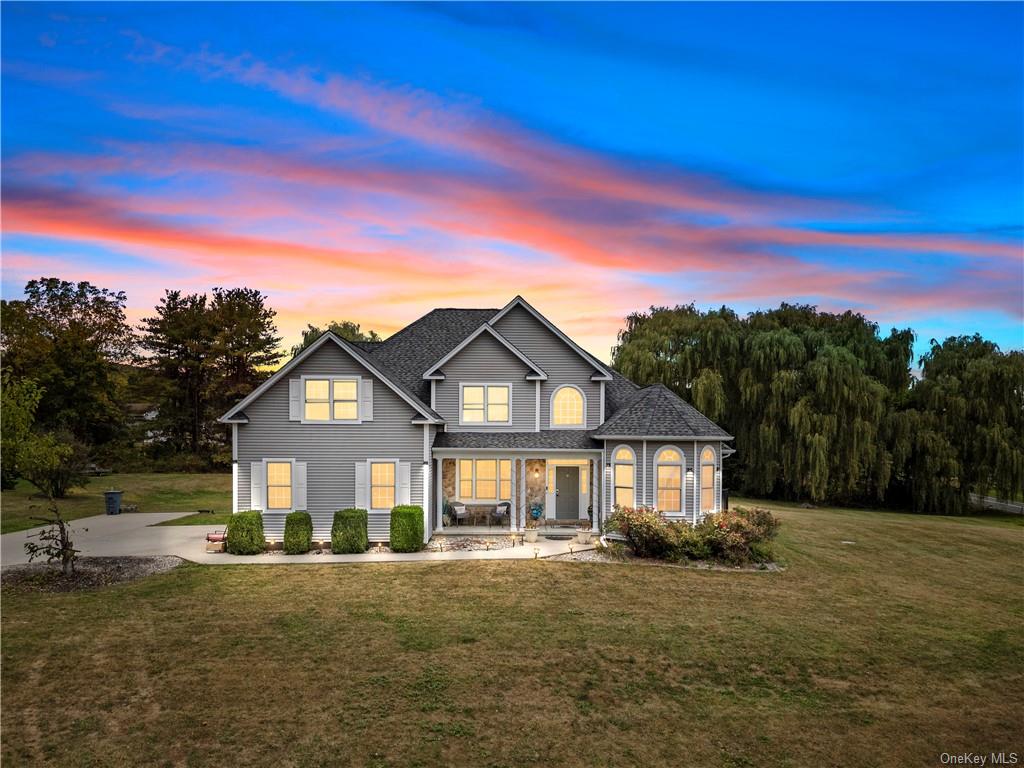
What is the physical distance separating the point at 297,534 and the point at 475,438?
22.0ft

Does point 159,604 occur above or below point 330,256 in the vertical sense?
below

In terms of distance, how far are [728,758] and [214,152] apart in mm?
21498

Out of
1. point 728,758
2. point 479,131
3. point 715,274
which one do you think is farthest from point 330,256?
point 728,758

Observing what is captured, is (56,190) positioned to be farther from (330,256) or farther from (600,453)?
(600,453)

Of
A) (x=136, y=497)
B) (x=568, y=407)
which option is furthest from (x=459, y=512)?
(x=136, y=497)

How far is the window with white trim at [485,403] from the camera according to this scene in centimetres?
2222

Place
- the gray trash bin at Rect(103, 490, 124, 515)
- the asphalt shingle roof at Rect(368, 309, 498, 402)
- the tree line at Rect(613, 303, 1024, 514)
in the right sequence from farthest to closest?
the tree line at Rect(613, 303, 1024, 514), the gray trash bin at Rect(103, 490, 124, 515), the asphalt shingle roof at Rect(368, 309, 498, 402)

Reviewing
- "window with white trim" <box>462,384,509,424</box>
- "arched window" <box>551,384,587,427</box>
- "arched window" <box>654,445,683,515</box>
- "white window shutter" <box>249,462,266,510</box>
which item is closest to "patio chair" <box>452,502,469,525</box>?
"window with white trim" <box>462,384,509,424</box>

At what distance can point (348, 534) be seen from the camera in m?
18.2

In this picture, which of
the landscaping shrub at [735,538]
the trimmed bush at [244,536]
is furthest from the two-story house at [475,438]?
the landscaping shrub at [735,538]

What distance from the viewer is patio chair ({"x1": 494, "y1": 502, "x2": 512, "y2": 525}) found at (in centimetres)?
2175

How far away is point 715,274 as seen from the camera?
35.0 metres

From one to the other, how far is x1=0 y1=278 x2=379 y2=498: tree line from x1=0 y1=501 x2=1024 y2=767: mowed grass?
103ft

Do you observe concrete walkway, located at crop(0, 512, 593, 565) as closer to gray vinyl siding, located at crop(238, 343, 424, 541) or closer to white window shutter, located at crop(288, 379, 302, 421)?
gray vinyl siding, located at crop(238, 343, 424, 541)
